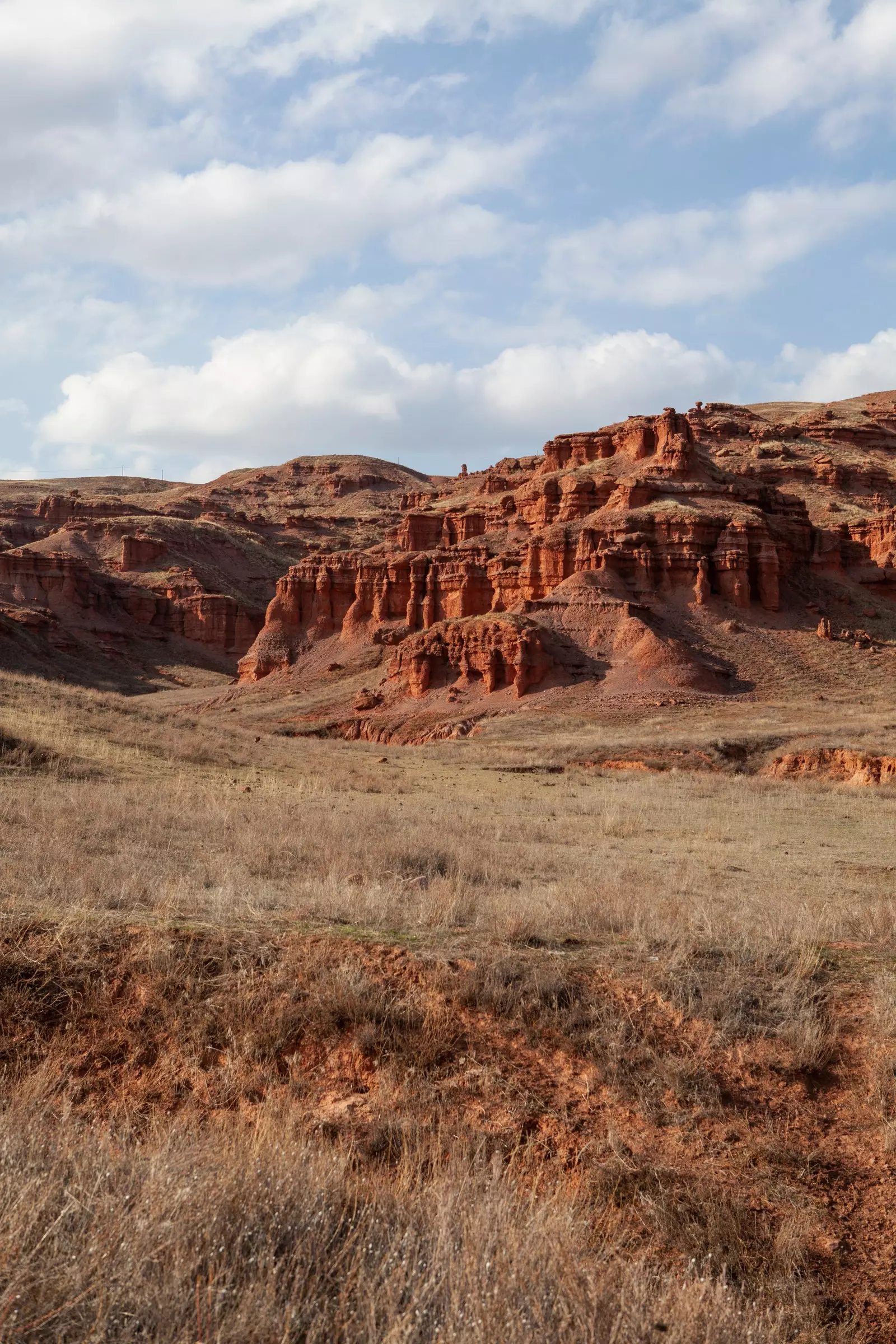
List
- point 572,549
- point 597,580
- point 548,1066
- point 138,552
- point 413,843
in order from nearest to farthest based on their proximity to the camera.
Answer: point 548,1066 < point 413,843 < point 597,580 < point 572,549 < point 138,552

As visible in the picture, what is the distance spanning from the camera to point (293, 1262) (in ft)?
10.2

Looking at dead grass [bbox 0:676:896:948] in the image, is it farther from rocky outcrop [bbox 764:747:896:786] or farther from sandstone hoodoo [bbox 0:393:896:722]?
sandstone hoodoo [bbox 0:393:896:722]

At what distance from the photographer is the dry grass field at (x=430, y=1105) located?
9.77 ft

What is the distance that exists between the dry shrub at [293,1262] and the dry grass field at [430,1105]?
2 cm

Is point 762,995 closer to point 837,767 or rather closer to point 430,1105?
point 430,1105

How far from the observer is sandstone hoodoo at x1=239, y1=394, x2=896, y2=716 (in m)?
46.8

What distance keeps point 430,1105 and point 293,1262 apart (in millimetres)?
1756

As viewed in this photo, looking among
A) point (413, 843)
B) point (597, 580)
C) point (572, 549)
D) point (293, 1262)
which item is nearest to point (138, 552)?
point (572, 549)

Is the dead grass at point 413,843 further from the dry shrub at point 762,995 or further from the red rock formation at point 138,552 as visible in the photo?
the red rock formation at point 138,552

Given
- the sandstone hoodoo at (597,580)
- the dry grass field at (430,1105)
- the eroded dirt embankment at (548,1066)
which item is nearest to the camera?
the dry grass field at (430,1105)

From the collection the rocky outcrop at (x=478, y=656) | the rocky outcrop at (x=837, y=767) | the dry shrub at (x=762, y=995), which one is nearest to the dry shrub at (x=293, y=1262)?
the dry shrub at (x=762, y=995)

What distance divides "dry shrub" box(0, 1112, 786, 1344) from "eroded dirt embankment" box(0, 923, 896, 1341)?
0.63 meters

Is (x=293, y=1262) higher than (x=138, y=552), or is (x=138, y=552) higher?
(x=138, y=552)

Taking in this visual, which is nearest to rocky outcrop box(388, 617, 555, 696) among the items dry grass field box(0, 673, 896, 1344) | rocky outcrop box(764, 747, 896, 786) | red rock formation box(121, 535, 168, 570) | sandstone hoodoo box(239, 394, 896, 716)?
sandstone hoodoo box(239, 394, 896, 716)
